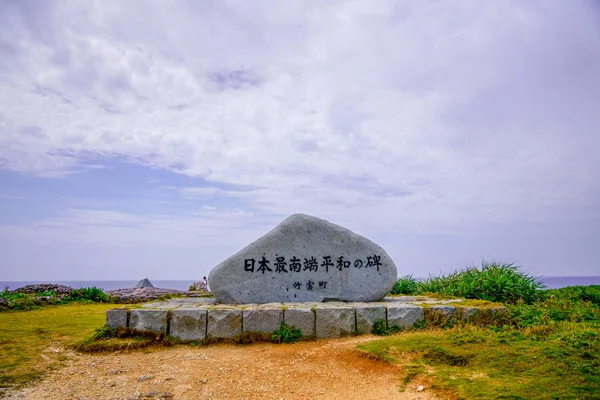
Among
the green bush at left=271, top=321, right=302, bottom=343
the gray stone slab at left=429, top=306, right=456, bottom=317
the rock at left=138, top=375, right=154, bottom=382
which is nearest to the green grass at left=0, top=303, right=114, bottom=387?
the rock at left=138, top=375, right=154, bottom=382

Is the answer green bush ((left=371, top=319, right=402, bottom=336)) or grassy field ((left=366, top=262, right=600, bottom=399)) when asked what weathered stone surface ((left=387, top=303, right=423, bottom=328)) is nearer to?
green bush ((left=371, top=319, right=402, bottom=336))

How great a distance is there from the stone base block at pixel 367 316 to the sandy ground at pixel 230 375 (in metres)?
0.54

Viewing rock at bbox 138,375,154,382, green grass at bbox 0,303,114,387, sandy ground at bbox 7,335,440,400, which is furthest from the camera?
green grass at bbox 0,303,114,387

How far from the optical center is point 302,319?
7.05m

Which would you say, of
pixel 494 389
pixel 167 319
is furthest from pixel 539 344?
pixel 167 319

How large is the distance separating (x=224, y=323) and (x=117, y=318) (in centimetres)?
169

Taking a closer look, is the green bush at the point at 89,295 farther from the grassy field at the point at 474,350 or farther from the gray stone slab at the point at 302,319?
the gray stone slab at the point at 302,319

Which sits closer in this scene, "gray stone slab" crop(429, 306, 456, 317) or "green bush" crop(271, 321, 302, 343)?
"green bush" crop(271, 321, 302, 343)

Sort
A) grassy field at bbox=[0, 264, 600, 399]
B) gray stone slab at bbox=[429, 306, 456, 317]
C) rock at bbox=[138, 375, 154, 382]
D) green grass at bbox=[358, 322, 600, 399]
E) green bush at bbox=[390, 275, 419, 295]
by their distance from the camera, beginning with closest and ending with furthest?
green grass at bbox=[358, 322, 600, 399] < grassy field at bbox=[0, 264, 600, 399] < rock at bbox=[138, 375, 154, 382] < gray stone slab at bbox=[429, 306, 456, 317] < green bush at bbox=[390, 275, 419, 295]

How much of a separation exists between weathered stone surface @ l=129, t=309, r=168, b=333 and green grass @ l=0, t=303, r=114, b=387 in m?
0.94

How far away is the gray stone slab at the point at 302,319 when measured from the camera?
23.0ft

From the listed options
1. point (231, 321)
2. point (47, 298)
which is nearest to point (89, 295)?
point (47, 298)

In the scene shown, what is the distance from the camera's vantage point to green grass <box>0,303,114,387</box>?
5753mm

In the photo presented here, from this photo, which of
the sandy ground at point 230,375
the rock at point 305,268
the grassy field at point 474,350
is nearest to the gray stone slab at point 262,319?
the sandy ground at point 230,375
